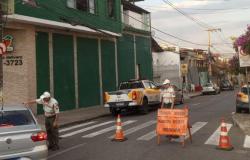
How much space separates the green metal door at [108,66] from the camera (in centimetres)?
3116

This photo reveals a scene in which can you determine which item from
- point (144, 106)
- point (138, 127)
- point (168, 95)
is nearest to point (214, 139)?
point (168, 95)

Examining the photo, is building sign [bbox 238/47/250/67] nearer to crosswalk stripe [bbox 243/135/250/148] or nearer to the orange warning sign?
crosswalk stripe [bbox 243/135/250/148]

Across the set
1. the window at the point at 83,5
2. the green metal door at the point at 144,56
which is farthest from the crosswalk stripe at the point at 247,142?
the green metal door at the point at 144,56

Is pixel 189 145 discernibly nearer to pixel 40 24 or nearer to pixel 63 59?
pixel 40 24

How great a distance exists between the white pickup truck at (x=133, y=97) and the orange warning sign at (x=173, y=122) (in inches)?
385

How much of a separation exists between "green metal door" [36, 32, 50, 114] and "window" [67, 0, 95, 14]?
332cm

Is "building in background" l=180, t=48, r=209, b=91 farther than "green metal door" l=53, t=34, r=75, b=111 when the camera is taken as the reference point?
Yes

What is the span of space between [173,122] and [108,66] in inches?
783

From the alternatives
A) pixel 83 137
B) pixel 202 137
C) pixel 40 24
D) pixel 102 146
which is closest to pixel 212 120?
pixel 202 137

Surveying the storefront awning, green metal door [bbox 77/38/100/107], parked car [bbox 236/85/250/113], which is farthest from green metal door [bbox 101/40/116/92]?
parked car [bbox 236/85/250/113]

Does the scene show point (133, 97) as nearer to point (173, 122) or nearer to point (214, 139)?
point (214, 139)

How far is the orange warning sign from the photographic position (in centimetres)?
1206

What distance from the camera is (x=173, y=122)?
1223cm

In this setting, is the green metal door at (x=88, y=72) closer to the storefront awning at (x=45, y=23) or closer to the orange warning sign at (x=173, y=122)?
the storefront awning at (x=45, y=23)
